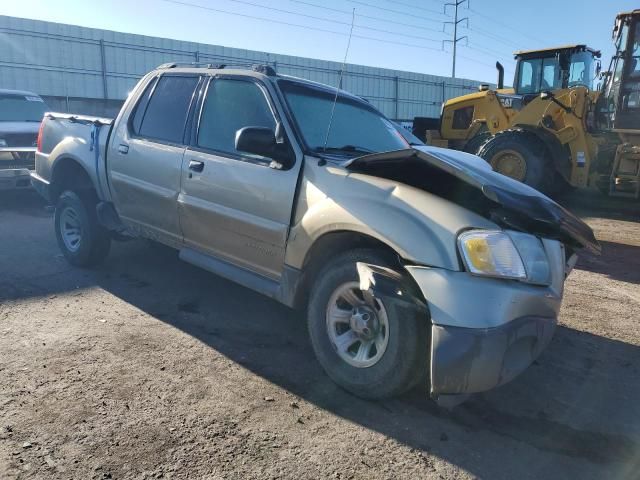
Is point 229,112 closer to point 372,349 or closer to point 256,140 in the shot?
point 256,140

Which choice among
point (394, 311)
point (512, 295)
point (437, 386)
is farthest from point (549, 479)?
point (394, 311)

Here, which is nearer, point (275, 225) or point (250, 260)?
point (275, 225)

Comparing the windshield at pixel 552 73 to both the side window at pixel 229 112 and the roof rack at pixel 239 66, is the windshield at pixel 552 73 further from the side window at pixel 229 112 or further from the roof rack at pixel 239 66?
the side window at pixel 229 112

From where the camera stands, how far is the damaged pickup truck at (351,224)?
2680 millimetres

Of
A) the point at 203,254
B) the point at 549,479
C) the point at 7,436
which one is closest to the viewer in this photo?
the point at 549,479

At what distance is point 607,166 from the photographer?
991 centimetres

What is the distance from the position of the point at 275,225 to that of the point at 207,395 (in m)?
1.17

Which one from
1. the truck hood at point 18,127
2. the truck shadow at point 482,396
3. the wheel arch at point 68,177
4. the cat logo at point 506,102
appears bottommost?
the truck shadow at point 482,396

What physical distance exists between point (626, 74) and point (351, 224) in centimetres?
907

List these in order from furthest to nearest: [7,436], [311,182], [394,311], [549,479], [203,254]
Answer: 1. [203,254]
2. [311,182]
3. [394,311]
4. [7,436]
5. [549,479]

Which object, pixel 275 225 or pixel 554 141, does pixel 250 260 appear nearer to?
pixel 275 225

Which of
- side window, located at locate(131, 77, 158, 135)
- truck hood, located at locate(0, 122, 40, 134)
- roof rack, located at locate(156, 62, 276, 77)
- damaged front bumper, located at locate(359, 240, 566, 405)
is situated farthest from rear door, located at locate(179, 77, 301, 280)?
truck hood, located at locate(0, 122, 40, 134)

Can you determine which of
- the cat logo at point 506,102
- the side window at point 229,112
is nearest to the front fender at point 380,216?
the side window at point 229,112

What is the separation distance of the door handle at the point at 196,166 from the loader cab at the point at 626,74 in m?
8.80
